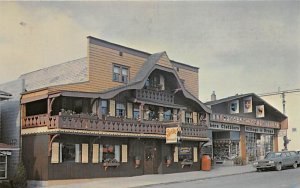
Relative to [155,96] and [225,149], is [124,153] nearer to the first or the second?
[155,96]

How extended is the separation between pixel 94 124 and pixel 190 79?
13160mm

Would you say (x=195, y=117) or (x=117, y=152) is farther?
(x=195, y=117)

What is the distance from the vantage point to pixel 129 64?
29.8 metres

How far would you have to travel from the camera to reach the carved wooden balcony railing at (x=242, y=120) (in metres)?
37.2

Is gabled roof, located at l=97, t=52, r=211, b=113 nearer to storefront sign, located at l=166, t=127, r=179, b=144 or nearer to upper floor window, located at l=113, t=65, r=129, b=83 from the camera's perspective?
upper floor window, located at l=113, t=65, r=129, b=83

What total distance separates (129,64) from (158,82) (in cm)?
287

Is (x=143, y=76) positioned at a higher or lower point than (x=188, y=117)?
higher

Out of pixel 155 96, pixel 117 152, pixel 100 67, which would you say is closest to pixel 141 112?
pixel 155 96

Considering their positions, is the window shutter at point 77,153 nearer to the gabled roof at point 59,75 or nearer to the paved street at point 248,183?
the gabled roof at point 59,75

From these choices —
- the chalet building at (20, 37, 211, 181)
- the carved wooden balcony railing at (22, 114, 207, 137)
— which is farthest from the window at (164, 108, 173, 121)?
the carved wooden balcony railing at (22, 114, 207, 137)

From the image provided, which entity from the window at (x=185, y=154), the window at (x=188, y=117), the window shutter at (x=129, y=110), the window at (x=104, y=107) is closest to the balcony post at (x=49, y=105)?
the window at (x=104, y=107)

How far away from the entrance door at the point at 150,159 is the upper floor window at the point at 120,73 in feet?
15.7

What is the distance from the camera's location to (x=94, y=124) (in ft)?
83.7

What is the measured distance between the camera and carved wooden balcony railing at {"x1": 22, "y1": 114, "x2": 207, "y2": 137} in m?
23.9
